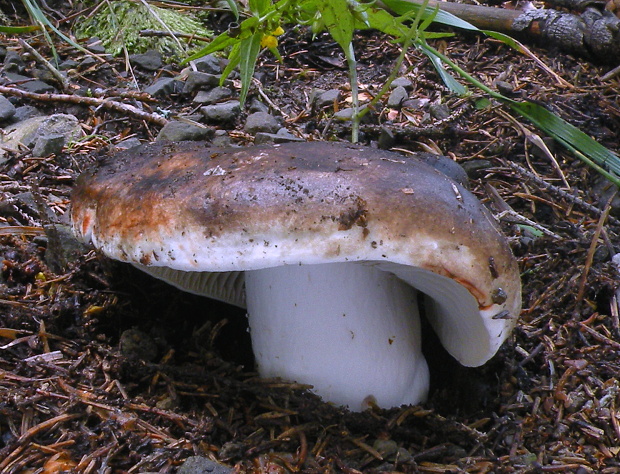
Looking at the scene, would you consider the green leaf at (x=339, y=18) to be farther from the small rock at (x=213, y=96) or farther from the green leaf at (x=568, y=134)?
the small rock at (x=213, y=96)

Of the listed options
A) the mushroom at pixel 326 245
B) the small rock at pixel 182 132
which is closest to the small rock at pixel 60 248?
the mushroom at pixel 326 245

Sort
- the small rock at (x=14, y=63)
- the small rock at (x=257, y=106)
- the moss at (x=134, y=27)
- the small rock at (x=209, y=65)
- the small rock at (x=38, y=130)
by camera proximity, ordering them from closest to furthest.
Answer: the small rock at (x=38, y=130), the small rock at (x=257, y=106), the small rock at (x=14, y=63), the small rock at (x=209, y=65), the moss at (x=134, y=27)

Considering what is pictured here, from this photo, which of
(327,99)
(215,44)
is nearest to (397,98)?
(327,99)

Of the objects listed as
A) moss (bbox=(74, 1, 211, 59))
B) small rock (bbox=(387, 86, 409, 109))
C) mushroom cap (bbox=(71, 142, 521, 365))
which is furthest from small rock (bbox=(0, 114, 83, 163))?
small rock (bbox=(387, 86, 409, 109))

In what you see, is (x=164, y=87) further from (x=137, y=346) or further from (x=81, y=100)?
(x=137, y=346)

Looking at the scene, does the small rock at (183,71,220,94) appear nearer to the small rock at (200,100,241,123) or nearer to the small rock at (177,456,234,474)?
the small rock at (200,100,241,123)

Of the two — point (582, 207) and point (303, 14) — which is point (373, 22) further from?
point (582, 207)
